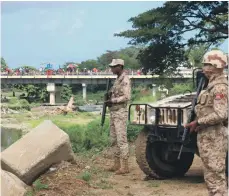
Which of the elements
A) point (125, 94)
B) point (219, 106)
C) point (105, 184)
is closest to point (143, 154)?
point (105, 184)

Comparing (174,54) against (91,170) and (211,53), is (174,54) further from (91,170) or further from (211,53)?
(211,53)

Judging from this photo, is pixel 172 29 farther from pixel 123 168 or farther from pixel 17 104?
pixel 17 104

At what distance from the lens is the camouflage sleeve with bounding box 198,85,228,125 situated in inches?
212

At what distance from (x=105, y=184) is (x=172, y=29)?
31.9ft

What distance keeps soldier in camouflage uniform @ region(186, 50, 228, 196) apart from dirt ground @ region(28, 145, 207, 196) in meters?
1.58

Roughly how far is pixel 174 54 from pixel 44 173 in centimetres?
1027

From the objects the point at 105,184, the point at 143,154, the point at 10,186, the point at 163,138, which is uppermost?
the point at 163,138

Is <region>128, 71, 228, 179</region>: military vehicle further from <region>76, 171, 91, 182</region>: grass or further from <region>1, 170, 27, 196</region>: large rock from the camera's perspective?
<region>1, 170, 27, 196</region>: large rock

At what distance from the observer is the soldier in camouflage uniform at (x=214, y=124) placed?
541cm

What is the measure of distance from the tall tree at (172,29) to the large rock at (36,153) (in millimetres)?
8601

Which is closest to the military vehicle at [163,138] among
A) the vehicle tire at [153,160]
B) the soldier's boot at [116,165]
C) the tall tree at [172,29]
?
the vehicle tire at [153,160]

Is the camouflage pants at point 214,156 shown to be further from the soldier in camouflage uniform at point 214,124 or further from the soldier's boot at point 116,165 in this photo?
the soldier's boot at point 116,165

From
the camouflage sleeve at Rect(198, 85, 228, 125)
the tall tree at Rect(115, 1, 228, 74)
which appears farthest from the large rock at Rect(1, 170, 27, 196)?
the tall tree at Rect(115, 1, 228, 74)

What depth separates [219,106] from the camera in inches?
212
